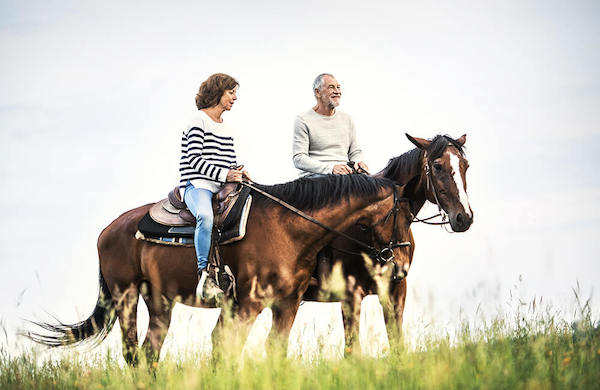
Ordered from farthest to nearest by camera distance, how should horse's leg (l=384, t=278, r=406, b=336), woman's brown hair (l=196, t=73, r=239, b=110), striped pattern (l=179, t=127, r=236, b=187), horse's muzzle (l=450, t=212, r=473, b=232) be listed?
horse's leg (l=384, t=278, r=406, b=336) < woman's brown hair (l=196, t=73, r=239, b=110) < striped pattern (l=179, t=127, r=236, b=187) < horse's muzzle (l=450, t=212, r=473, b=232)

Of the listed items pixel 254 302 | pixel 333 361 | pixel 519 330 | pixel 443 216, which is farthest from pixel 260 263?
pixel 519 330

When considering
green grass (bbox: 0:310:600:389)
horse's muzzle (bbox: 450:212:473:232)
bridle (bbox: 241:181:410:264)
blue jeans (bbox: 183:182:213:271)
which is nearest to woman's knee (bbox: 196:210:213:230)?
blue jeans (bbox: 183:182:213:271)

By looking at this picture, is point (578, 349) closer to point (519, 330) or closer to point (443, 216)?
point (519, 330)

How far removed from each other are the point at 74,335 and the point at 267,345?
3462mm

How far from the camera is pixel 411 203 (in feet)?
26.9

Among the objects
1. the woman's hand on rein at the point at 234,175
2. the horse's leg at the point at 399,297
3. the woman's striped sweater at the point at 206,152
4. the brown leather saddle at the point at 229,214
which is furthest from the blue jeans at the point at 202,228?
the horse's leg at the point at 399,297

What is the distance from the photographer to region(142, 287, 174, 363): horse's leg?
870 cm

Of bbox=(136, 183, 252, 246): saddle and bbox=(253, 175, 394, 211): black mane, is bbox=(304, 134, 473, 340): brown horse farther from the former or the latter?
bbox=(136, 183, 252, 246): saddle

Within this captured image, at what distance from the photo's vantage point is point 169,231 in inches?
320

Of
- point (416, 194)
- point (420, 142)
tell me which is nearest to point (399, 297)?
point (416, 194)

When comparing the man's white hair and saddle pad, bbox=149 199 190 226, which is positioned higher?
the man's white hair

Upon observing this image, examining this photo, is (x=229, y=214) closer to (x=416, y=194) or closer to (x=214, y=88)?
(x=214, y=88)

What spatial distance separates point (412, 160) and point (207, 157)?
237 centimetres

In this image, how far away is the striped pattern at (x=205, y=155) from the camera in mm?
7496
